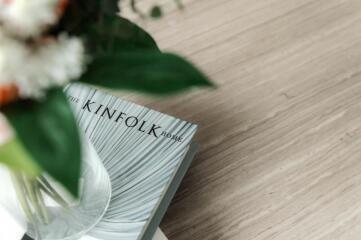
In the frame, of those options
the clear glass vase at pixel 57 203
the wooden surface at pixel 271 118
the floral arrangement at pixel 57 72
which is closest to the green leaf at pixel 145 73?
the floral arrangement at pixel 57 72

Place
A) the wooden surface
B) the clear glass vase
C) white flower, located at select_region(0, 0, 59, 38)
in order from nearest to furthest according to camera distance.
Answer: white flower, located at select_region(0, 0, 59, 38) < the clear glass vase < the wooden surface

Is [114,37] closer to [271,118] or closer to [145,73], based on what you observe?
[145,73]

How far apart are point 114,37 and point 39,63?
0.08 meters

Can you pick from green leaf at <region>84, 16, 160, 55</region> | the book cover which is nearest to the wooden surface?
the book cover

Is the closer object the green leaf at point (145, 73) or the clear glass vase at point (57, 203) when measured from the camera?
the green leaf at point (145, 73)

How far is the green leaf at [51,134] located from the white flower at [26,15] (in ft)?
0.15

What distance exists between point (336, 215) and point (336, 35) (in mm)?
297

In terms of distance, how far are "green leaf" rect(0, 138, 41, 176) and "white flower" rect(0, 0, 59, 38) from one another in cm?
7

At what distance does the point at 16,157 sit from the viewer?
305 mm

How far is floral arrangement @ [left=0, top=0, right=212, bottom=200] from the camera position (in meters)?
0.30

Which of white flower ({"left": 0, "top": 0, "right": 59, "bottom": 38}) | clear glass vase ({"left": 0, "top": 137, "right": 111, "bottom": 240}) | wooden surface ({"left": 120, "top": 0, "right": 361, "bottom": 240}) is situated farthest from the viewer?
wooden surface ({"left": 120, "top": 0, "right": 361, "bottom": 240})

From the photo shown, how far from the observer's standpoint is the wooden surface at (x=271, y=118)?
59 centimetres

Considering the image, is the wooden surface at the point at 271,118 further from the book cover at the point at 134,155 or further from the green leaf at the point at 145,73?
the green leaf at the point at 145,73

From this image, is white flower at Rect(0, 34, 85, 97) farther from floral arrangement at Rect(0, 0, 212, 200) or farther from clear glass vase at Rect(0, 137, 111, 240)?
clear glass vase at Rect(0, 137, 111, 240)
